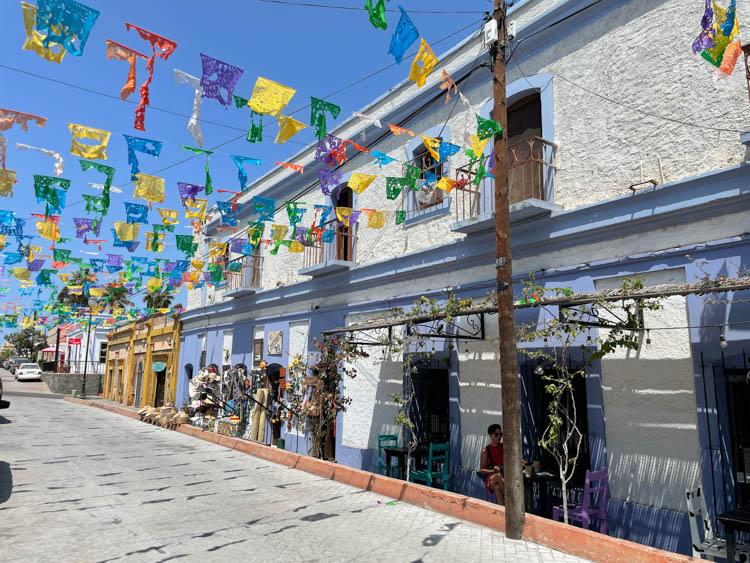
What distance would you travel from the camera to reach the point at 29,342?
6588 cm

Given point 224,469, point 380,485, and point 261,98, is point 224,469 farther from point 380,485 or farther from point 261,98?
point 261,98

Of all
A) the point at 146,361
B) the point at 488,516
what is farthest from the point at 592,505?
the point at 146,361

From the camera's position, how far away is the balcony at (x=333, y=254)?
12.0 meters

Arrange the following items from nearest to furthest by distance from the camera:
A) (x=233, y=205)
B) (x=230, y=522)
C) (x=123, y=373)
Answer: (x=230, y=522), (x=233, y=205), (x=123, y=373)

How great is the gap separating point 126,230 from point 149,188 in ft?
9.36

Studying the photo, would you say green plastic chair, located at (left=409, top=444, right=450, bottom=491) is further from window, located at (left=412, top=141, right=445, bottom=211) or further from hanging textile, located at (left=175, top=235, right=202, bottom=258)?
hanging textile, located at (left=175, top=235, right=202, bottom=258)

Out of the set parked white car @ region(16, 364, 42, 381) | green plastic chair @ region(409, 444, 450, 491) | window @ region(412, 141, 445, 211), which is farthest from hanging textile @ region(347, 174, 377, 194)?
parked white car @ region(16, 364, 42, 381)

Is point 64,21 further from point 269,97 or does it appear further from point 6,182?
point 6,182

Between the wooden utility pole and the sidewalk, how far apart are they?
29 centimetres

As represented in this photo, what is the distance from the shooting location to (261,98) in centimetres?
730

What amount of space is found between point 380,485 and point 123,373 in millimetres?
26027

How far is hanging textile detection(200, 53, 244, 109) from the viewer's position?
6.98 m

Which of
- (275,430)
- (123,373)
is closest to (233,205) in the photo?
(275,430)

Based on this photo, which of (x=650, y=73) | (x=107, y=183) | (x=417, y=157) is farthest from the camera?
(x=417, y=157)
